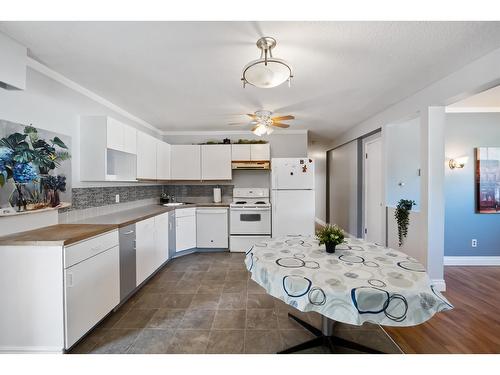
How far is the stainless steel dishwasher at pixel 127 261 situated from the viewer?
7.30ft

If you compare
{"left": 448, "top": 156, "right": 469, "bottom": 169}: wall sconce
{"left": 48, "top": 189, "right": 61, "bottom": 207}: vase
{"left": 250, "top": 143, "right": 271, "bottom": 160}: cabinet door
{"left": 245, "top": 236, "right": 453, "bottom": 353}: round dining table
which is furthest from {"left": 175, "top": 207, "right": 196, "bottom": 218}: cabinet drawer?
{"left": 448, "top": 156, "right": 469, "bottom": 169}: wall sconce

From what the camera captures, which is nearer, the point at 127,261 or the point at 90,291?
the point at 90,291

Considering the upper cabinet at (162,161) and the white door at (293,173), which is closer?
the upper cabinet at (162,161)

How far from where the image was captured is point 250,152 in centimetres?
428

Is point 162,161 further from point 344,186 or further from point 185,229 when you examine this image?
point 344,186

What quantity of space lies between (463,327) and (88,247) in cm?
326

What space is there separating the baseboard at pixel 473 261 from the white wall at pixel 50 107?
508 centimetres

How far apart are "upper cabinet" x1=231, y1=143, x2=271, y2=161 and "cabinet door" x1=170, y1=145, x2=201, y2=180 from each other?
2.32ft

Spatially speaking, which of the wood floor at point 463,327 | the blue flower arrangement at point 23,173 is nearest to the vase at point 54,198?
the blue flower arrangement at point 23,173

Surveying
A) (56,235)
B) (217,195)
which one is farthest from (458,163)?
(56,235)

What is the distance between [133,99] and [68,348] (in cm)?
265

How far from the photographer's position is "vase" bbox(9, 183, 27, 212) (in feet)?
5.79

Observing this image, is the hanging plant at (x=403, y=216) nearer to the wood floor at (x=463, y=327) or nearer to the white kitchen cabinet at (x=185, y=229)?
the wood floor at (x=463, y=327)
